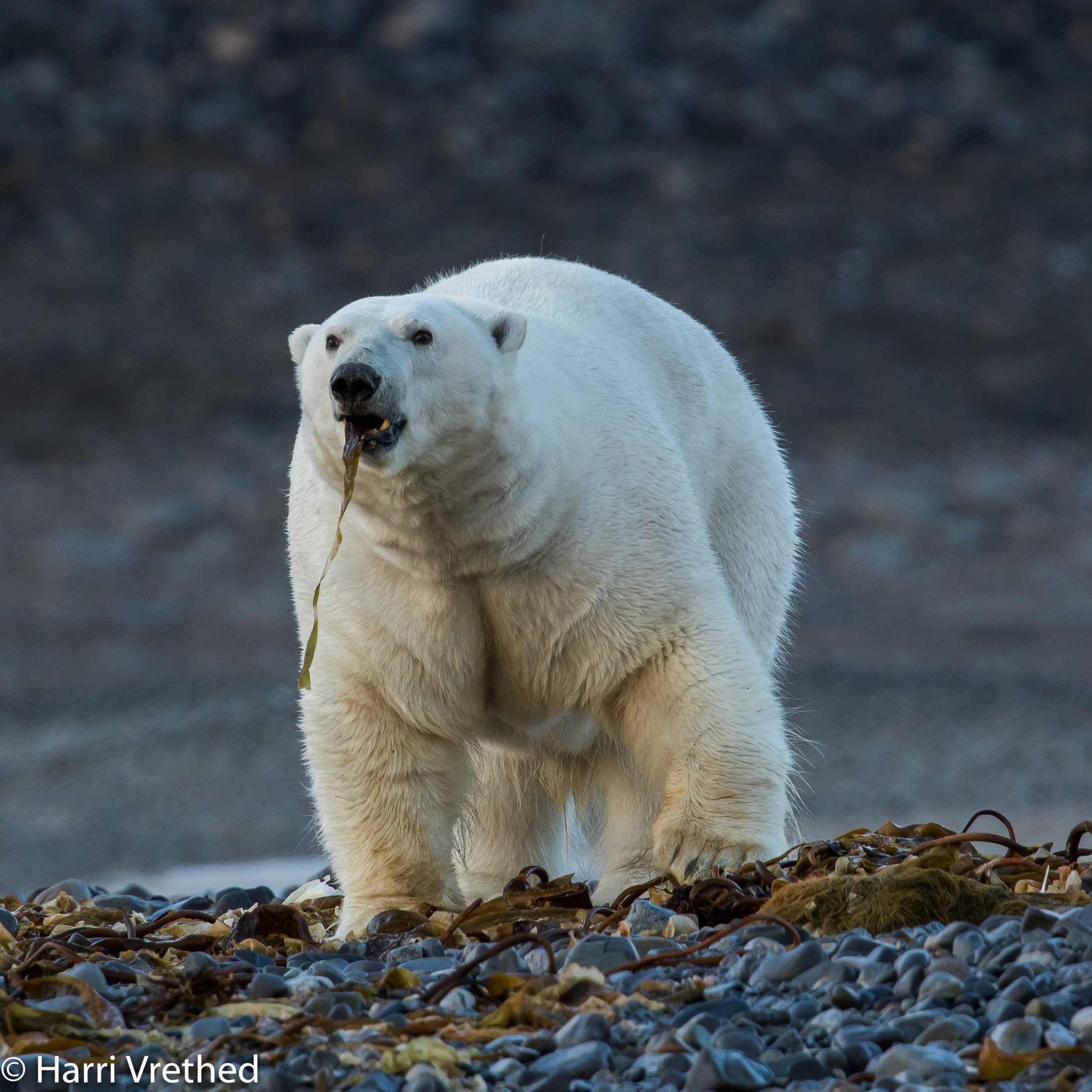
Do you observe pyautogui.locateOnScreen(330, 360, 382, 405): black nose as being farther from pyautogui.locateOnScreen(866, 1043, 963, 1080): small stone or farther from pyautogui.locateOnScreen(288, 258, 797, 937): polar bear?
pyautogui.locateOnScreen(866, 1043, 963, 1080): small stone

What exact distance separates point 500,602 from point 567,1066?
220cm

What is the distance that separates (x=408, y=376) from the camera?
15.0 ft

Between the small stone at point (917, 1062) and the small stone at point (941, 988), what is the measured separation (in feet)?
0.79

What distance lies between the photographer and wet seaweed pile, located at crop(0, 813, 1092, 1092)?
299 cm

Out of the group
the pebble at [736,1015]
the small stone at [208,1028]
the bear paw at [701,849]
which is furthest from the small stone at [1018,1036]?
the bear paw at [701,849]

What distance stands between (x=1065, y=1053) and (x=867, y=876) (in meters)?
1.19

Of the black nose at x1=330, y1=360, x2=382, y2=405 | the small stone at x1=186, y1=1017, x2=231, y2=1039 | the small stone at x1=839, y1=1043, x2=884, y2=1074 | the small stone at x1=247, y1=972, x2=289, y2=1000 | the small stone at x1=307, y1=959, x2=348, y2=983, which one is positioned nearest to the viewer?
the small stone at x1=839, y1=1043, x2=884, y2=1074

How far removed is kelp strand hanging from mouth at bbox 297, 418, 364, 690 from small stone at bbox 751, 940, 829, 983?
5.93 feet

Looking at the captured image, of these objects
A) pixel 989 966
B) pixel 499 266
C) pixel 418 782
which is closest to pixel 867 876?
pixel 989 966

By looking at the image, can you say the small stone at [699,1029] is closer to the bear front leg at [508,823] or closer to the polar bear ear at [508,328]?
the polar bear ear at [508,328]

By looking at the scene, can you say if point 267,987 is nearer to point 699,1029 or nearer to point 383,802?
point 699,1029

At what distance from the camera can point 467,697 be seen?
5270 mm

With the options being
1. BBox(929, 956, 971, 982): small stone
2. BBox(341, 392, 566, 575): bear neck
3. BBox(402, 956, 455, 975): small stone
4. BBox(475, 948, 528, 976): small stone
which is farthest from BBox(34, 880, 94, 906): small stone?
BBox(929, 956, 971, 982): small stone

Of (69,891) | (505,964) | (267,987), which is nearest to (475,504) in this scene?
(505,964)
